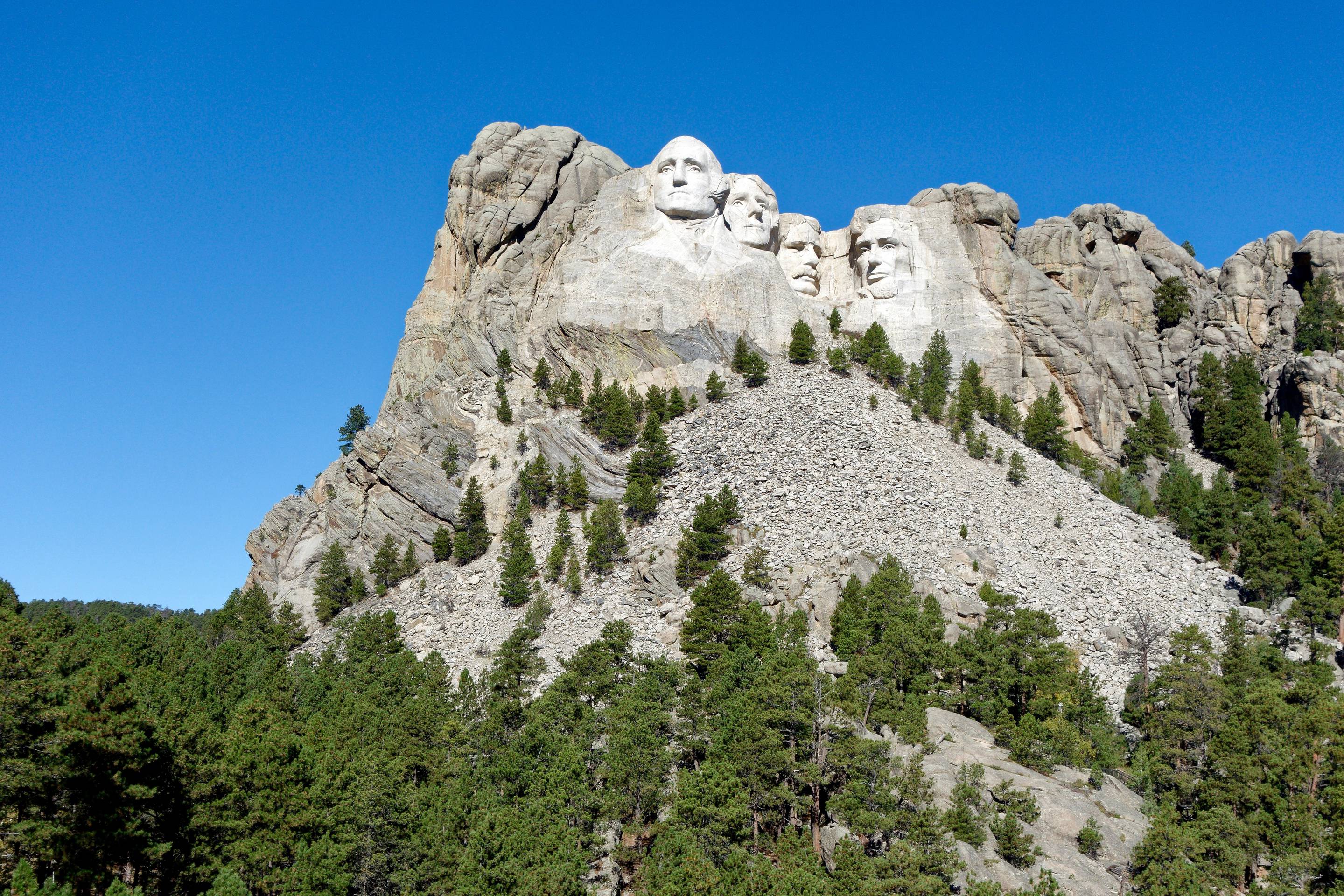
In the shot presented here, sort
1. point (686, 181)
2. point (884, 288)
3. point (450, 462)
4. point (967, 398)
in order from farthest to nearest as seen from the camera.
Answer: point (884, 288) < point (686, 181) < point (967, 398) < point (450, 462)

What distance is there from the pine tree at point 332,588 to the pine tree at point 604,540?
1809 centimetres

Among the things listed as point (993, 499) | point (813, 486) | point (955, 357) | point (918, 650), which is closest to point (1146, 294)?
point (955, 357)

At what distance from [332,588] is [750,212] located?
46.7 meters

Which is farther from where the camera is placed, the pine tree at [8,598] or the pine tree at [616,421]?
the pine tree at [616,421]

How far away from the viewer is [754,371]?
8750 cm

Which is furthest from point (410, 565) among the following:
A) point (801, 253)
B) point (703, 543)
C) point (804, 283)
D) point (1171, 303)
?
point (1171, 303)

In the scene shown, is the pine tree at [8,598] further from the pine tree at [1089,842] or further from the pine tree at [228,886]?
the pine tree at [1089,842]

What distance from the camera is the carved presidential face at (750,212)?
97875 millimetres

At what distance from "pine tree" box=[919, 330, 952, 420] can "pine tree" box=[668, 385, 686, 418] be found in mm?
17908

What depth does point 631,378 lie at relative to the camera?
88500 millimetres

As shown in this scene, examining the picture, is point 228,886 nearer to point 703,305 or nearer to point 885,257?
point 703,305

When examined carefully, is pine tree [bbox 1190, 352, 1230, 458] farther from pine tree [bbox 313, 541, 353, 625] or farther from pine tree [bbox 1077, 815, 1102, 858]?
pine tree [bbox 313, 541, 353, 625]

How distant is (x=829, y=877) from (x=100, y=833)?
78.2ft

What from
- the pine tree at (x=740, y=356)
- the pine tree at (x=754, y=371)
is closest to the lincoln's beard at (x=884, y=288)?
the pine tree at (x=740, y=356)
